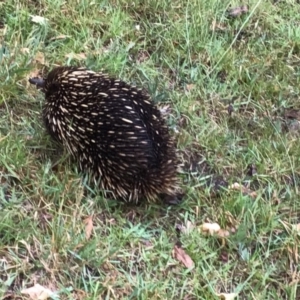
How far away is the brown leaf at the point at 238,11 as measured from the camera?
209 inches

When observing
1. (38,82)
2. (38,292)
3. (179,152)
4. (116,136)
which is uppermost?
(116,136)

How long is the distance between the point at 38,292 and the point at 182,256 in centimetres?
79

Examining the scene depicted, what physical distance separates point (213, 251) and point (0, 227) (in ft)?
3.59

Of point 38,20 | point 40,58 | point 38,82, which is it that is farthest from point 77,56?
point 38,82

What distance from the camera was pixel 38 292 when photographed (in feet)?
10.6

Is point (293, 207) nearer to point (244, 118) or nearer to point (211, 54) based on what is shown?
point (244, 118)

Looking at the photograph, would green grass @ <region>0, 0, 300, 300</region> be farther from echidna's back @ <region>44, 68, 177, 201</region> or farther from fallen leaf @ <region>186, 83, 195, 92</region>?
echidna's back @ <region>44, 68, 177, 201</region>

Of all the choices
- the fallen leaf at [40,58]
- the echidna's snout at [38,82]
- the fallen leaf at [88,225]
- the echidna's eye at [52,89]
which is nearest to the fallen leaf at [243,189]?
the fallen leaf at [88,225]

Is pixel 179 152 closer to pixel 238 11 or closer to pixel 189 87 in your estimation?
pixel 189 87

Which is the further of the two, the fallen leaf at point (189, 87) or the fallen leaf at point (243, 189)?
the fallen leaf at point (189, 87)

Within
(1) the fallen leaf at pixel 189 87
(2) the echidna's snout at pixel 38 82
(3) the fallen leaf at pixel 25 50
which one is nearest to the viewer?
(2) the echidna's snout at pixel 38 82

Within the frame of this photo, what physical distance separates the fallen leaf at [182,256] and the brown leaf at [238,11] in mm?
2282

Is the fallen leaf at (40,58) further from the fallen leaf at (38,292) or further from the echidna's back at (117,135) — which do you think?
the fallen leaf at (38,292)

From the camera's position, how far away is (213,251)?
12.1 feet
